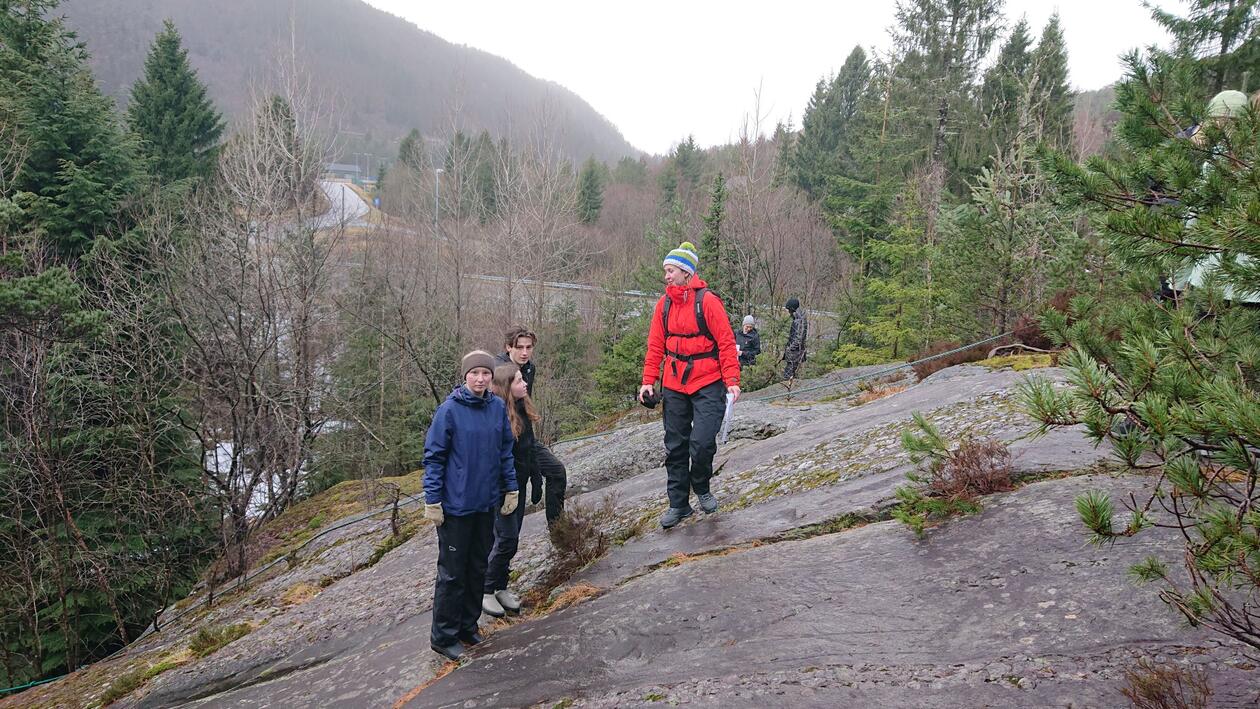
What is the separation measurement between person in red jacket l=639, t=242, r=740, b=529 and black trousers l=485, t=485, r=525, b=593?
1340mm

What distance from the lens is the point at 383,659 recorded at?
497 cm

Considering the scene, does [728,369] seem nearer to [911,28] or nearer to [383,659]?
[383,659]

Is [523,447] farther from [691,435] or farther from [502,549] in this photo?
[691,435]

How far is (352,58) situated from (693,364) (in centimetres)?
17492

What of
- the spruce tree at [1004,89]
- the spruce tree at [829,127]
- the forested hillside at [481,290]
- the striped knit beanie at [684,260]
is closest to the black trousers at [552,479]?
the striped knit beanie at [684,260]

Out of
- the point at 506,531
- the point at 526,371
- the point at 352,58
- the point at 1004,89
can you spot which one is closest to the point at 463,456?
the point at 506,531

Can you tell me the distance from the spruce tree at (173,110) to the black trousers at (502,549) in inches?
975

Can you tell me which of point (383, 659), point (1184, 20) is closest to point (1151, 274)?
point (383, 659)

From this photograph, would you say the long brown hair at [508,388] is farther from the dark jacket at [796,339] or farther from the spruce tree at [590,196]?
the spruce tree at [590,196]

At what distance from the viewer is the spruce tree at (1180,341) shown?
84.6 inches

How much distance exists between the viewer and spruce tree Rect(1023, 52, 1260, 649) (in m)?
2.15

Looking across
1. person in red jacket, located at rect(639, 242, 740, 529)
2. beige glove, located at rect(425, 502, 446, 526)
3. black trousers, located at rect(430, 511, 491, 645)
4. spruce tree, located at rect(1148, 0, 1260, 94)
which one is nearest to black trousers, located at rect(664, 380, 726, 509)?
person in red jacket, located at rect(639, 242, 740, 529)

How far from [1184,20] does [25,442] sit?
2534 cm

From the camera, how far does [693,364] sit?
5.28 meters
